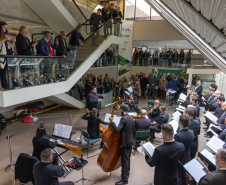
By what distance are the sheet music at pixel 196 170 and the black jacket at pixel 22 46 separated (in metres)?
5.56

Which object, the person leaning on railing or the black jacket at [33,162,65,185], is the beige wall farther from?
the black jacket at [33,162,65,185]

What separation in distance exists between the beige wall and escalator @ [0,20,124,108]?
6078 millimetres

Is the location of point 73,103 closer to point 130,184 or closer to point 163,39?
point 130,184

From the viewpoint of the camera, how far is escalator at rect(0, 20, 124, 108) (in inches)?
218

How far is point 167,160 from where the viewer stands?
309cm

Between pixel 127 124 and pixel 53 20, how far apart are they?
8.64 m

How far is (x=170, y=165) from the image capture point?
3.13 m

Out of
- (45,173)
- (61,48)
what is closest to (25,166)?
(45,173)

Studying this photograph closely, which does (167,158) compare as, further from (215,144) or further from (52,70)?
(52,70)

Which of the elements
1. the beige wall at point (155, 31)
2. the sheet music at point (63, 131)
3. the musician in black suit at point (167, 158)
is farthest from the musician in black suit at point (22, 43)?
the beige wall at point (155, 31)

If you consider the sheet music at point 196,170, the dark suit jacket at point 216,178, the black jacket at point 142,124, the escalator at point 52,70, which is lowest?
the black jacket at point 142,124

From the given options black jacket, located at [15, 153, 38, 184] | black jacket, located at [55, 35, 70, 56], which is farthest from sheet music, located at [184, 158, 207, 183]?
black jacket, located at [55, 35, 70, 56]

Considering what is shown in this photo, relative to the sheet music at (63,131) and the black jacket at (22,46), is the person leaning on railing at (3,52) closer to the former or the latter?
the black jacket at (22,46)

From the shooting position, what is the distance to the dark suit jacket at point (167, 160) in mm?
3088
